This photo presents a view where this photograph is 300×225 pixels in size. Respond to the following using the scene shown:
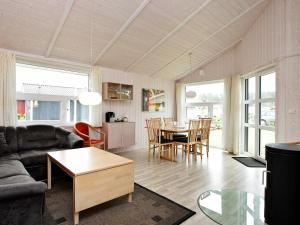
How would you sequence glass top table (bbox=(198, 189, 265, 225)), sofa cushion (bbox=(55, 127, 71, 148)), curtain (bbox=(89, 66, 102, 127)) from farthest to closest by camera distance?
curtain (bbox=(89, 66, 102, 127)) → sofa cushion (bbox=(55, 127, 71, 148)) → glass top table (bbox=(198, 189, 265, 225))

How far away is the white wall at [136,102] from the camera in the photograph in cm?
503

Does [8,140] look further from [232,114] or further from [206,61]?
[206,61]

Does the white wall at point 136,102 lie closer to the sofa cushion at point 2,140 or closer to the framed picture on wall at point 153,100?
the framed picture on wall at point 153,100

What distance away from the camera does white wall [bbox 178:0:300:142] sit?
3109 mm

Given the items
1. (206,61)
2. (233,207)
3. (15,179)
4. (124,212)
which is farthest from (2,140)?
(206,61)

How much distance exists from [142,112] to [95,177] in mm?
3857

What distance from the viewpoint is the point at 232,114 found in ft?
Answer: 16.5

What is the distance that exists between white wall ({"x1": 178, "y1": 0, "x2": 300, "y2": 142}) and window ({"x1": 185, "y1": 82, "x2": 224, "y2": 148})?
1420 millimetres

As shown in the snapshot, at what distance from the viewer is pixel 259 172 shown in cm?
355

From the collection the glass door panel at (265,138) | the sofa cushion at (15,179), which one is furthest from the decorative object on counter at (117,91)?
the glass door panel at (265,138)

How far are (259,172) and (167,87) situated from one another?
12.9ft

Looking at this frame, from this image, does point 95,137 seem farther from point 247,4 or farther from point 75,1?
point 247,4

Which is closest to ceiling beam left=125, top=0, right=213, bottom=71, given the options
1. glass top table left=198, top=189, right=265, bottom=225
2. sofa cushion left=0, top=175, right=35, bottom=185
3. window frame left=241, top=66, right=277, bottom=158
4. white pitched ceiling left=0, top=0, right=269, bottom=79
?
white pitched ceiling left=0, top=0, right=269, bottom=79

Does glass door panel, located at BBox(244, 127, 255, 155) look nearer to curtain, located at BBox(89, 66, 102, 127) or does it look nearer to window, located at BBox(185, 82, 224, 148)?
window, located at BBox(185, 82, 224, 148)
